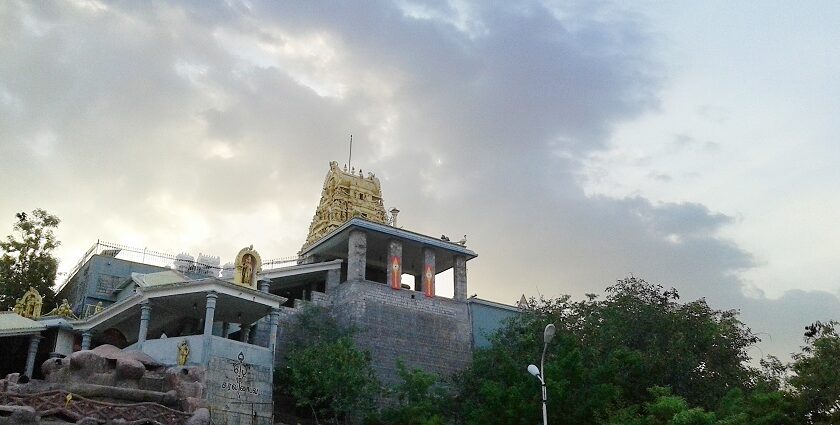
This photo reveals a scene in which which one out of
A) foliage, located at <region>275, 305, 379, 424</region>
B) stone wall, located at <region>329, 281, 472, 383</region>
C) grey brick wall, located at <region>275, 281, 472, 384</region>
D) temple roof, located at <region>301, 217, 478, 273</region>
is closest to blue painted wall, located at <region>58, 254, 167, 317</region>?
temple roof, located at <region>301, 217, 478, 273</region>

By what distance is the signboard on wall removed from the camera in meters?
24.2

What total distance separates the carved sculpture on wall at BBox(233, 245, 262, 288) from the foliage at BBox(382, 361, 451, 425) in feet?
21.3

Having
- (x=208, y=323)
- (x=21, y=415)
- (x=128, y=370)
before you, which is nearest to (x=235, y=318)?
(x=208, y=323)

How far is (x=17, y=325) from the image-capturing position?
28594 millimetres

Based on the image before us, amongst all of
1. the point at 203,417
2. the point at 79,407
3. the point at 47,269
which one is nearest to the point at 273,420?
the point at 203,417

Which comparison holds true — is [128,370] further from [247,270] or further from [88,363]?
[247,270]

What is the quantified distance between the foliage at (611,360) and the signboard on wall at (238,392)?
7.10 meters

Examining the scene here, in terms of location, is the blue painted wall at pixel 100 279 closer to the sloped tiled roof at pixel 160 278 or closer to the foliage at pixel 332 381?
the sloped tiled roof at pixel 160 278

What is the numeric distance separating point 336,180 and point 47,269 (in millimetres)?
15141

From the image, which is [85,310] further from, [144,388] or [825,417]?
[825,417]

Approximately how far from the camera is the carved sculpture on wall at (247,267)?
91.9 feet

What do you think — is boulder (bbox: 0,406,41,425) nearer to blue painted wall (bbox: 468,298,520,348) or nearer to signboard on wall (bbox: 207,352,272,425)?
→ signboard on wall (bbox: 207,352,272,425)

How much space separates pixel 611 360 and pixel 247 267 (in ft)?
44.8

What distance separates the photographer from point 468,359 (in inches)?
1362
